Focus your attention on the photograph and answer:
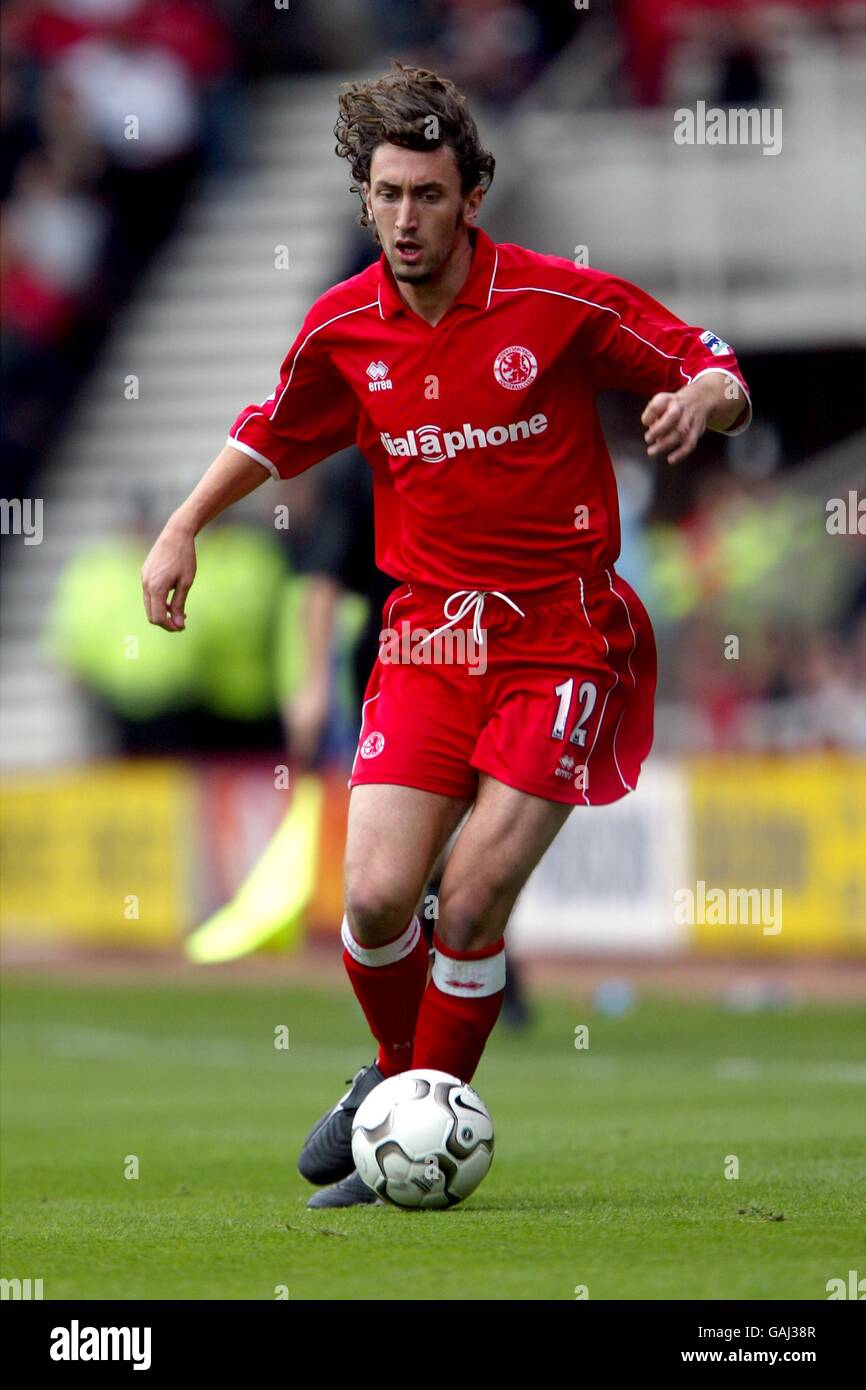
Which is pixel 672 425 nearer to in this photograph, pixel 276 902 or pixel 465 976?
pixel 465 976

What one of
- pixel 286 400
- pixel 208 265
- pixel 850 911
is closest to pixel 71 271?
pixel 208 265

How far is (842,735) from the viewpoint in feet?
46.2

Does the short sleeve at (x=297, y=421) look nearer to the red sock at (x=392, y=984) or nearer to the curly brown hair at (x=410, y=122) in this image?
the curly brown hair at (x=410, y=122)

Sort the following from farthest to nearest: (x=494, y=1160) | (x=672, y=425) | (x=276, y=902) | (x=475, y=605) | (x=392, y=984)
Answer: (x=276, y=902) < (x=494, y=1160) < (x=392, y=984) < (x=475, y=605) < (x=672, y=425)

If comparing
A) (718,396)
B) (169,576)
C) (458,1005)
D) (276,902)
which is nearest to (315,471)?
(276,902)

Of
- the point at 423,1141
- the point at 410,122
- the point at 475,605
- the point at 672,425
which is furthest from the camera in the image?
the point at 475,605

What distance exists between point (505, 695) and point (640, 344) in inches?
33.7

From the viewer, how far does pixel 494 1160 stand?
6883mm

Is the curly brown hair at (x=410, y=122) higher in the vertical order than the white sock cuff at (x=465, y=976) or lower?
higher

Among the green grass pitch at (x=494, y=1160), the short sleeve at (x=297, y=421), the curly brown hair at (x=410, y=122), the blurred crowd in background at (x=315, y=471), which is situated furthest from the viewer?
the blurred crowd in background at (x=315, y=471)

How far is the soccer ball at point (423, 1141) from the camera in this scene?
5.42m

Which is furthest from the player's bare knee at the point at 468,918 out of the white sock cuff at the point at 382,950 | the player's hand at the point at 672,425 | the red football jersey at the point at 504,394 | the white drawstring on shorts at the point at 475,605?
the player's hand at the point at 672,425

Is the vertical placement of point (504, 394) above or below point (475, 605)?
above

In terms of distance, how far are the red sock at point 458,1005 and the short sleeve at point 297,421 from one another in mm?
1235
